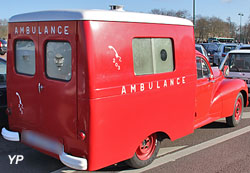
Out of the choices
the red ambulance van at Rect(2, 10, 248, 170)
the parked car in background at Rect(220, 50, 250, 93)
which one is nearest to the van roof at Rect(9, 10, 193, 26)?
the red ambulance van at Rect(2, 10, 248, 170)

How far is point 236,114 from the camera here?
6887mm

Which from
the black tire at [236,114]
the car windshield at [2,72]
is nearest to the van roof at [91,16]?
the car windshield at [2,72]

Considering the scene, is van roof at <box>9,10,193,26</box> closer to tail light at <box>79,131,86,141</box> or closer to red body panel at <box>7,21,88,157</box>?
red body panel at <box>7,21,88,157</box>

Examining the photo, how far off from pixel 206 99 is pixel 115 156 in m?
2.49

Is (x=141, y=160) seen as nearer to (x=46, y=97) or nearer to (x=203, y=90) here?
(x=46, y=97)

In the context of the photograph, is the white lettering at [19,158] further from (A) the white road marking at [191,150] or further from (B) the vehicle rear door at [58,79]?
(A) the white road marking at [191,150]

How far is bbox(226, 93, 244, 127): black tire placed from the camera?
6676mm

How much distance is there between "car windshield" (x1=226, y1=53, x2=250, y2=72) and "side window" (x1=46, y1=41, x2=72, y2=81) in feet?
21.1

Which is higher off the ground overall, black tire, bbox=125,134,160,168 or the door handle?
the door handle

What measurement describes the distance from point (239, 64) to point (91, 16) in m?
6.57

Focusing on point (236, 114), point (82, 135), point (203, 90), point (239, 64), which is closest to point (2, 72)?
point (82, 135)

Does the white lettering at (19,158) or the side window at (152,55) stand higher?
the side window at (152,55)

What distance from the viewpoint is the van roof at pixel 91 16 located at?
11.8 ft

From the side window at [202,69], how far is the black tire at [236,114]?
1.12 metres
